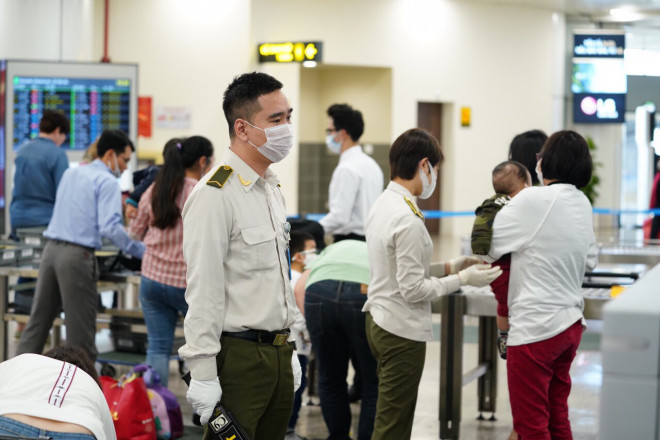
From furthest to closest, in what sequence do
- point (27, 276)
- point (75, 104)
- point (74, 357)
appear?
point (75, 104) < point (27, 276) < point (74, 357)

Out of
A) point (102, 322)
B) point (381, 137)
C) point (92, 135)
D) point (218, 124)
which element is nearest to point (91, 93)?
point (92, 135)

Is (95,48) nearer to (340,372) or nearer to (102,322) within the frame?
(102,322)

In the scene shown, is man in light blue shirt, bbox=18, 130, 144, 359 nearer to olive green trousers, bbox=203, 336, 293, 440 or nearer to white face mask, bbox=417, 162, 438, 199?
white face mask, bbox=417, 162, 438, 199

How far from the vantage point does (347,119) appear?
5.52 meters

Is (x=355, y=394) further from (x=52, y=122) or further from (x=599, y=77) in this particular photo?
(x=599, y=77)

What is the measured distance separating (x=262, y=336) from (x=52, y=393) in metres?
0.56

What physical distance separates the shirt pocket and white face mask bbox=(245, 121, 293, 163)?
0.20 metres

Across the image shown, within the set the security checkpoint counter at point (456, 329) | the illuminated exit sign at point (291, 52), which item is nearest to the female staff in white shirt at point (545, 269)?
the security checkpoint counter at point (456, 329)

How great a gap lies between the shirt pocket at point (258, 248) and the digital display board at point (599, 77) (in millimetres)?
13392

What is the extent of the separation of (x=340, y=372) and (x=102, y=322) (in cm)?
204

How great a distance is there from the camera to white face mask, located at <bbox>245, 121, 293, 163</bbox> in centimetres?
246

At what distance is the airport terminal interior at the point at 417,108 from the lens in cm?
458

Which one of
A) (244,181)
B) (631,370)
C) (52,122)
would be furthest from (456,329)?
(52,122)

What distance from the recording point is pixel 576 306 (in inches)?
129
